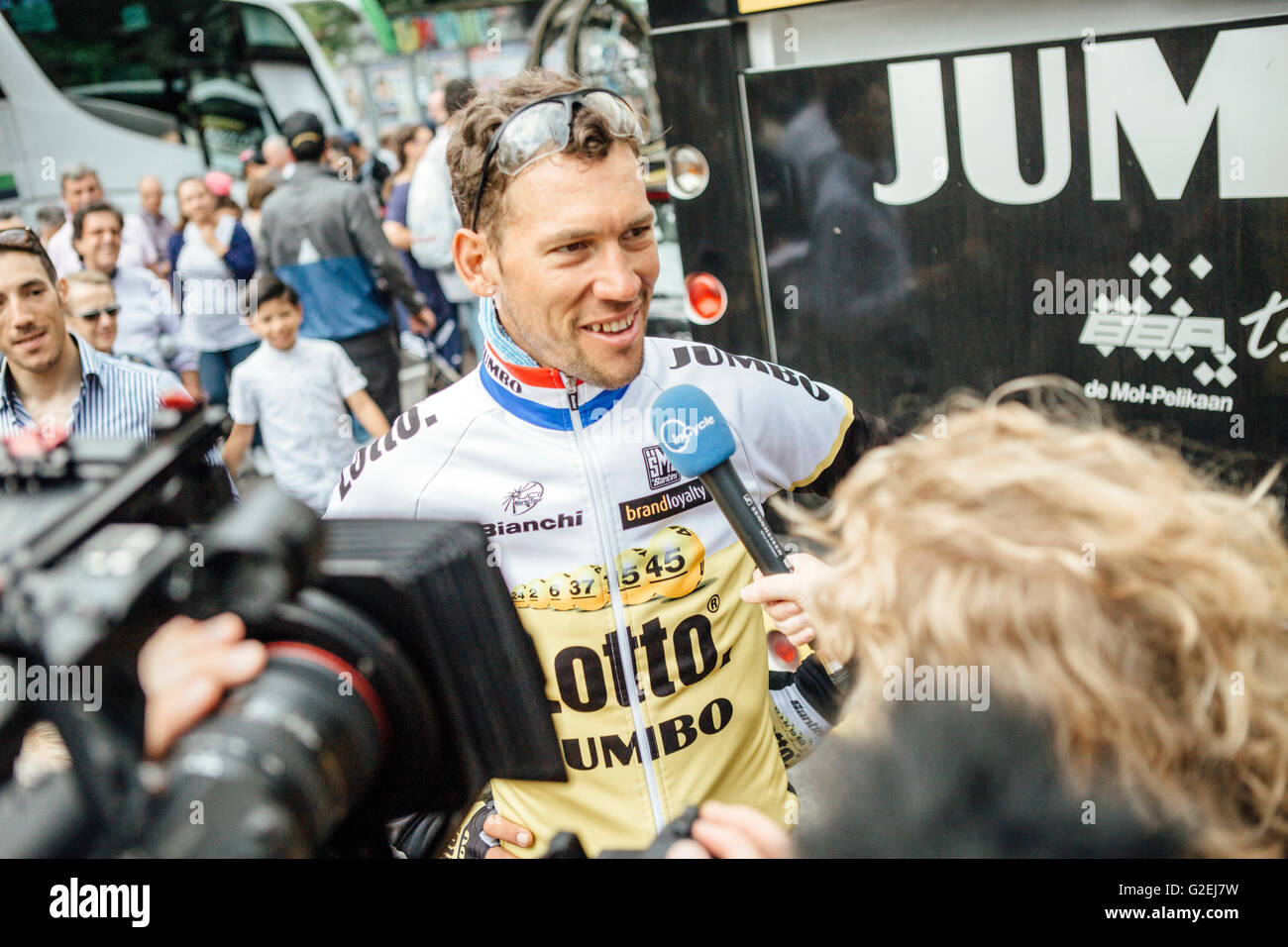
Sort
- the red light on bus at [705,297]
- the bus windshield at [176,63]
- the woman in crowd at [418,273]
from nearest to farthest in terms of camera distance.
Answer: the red light on bus at [705,297], the woman in crowd at [418,273], the bus windshield at [176,63]

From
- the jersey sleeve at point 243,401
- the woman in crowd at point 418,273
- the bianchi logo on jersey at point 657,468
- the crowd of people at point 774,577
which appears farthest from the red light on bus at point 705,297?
the woman in crowd at point 418,273

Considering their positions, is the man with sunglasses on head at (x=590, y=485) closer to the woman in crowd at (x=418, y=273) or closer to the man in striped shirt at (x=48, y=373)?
the man in striped shirt at (x=48, y=373)

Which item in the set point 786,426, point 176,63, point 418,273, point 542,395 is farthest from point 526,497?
point 176,63

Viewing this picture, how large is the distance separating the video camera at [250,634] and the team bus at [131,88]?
909 cm

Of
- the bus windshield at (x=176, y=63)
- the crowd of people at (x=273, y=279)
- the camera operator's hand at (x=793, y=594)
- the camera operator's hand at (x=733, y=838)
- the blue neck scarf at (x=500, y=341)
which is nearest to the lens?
the camera operator's hand at (x=733, y=838)

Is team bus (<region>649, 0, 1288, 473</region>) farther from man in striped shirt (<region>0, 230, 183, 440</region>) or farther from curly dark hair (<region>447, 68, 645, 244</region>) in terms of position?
man in striped shirt (<region>0, 230, 183, 440</region>)

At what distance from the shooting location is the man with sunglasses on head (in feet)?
5.00

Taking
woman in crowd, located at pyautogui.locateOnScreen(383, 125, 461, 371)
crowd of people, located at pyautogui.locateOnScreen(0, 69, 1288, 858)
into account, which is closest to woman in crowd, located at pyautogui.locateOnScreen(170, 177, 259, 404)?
woman in crowd, located at pyautogui.locateOnScreen(383, 125, 461, 371)

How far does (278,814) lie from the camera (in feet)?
2.81

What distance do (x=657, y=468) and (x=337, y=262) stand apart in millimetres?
3252

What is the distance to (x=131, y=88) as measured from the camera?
388 inches

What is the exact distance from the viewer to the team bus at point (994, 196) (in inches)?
86.7

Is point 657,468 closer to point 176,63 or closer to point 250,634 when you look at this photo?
point 250,634
